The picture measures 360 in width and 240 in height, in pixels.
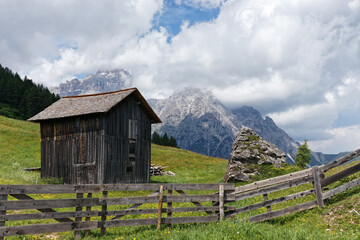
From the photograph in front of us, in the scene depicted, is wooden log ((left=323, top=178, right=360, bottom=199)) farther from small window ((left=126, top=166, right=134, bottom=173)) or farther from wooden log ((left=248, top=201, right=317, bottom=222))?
small window ((left=126, top=166, right=134, bottom=173))

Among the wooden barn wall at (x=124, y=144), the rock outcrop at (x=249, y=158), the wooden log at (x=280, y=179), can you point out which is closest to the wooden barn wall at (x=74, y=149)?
the wooden barn wall at (x=124, y=144)

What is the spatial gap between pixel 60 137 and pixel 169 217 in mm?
22477

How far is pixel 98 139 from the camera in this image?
27.6 m

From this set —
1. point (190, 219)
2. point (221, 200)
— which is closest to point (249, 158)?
point (221, 200)

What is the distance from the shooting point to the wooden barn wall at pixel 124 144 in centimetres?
2811

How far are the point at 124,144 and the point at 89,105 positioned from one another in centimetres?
520

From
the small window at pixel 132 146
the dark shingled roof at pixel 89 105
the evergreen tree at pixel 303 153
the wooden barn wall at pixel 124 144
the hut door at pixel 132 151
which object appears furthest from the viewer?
the evergreen tree at pixel 303 153

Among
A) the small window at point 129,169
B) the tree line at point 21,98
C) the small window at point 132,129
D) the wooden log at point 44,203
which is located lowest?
the small window at point 129,169

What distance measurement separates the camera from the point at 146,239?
9.30m

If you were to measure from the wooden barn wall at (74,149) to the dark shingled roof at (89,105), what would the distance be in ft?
2.13

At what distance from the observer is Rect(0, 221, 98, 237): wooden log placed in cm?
897

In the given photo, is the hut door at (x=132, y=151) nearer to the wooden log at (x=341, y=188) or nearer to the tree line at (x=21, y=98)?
the wooden log at (x=341, y=188)

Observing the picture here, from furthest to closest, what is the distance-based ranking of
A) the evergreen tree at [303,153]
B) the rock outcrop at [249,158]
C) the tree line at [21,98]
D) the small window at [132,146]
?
the tree line at [21,98] < the evergreen tree at [303,153] < the small window at [132,146] < the rock outcrop at [249,158]

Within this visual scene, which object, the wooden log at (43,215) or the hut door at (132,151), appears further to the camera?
the hut door at (132,151)
